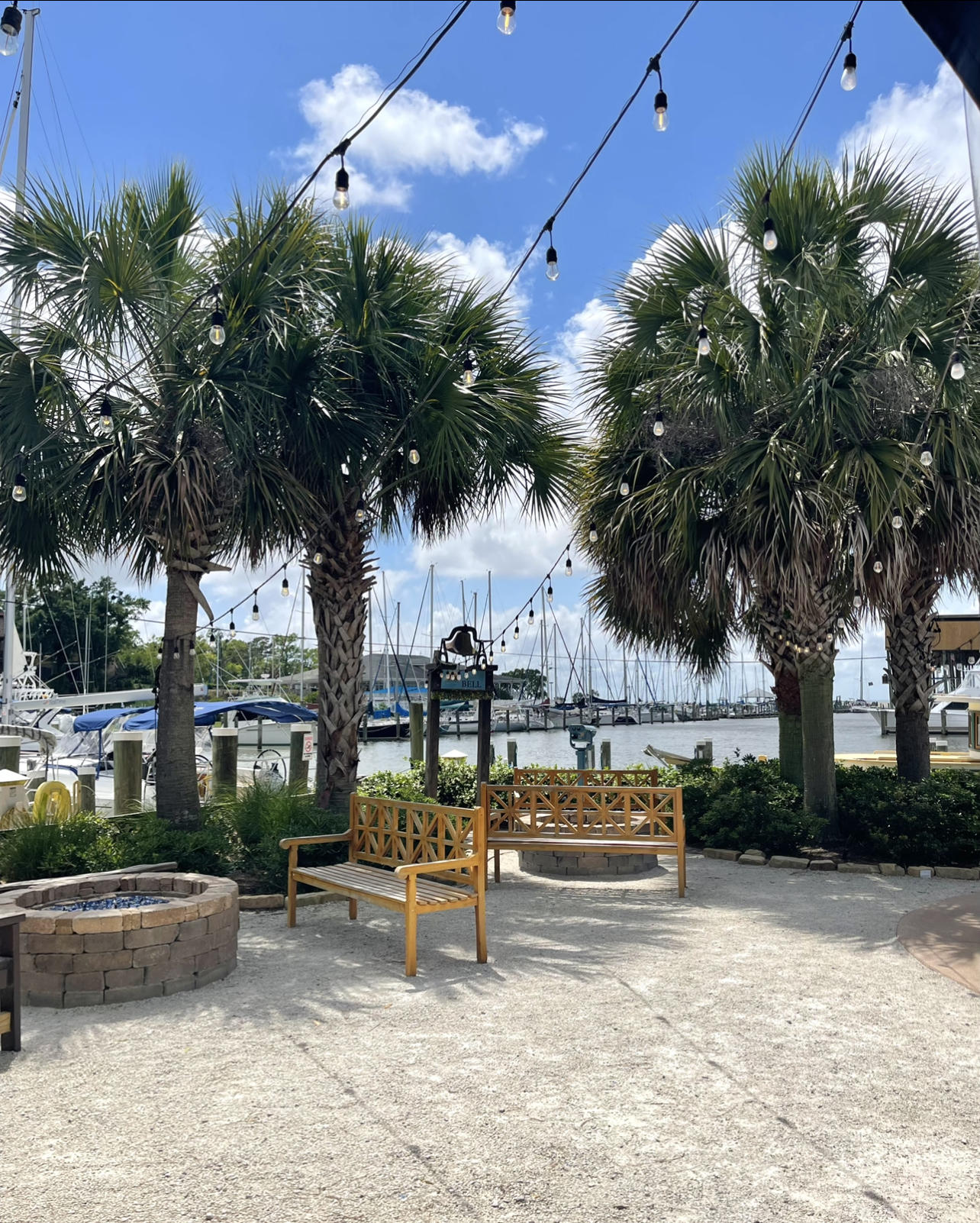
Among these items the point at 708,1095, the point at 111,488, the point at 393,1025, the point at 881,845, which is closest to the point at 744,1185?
the point at 708,1095

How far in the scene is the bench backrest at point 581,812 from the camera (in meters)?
9.16

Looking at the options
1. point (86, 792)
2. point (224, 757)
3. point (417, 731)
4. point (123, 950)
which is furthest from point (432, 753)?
point (417, 731)

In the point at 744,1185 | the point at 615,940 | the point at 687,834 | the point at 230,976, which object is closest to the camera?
the point at 744,1185

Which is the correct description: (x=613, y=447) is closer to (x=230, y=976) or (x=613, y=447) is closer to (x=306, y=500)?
(x=306, y=500)

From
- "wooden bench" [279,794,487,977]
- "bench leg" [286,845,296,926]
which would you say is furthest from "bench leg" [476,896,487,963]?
"bench leg" [286,845,296,926]

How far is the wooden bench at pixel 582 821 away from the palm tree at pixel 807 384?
8.25 ft

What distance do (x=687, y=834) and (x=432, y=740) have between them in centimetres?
335

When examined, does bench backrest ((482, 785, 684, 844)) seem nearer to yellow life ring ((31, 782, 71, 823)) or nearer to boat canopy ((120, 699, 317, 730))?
yellow life ring ((31, 782, 71, 823))

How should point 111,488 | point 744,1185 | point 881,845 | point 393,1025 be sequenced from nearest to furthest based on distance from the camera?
1. point 744,1185
2. point 393,1025
3. point 111,488
4. point 881,845

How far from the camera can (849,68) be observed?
15.4ft

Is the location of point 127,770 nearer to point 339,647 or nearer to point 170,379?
point 339,647

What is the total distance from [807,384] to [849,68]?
5.48m

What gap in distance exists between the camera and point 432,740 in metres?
10.9

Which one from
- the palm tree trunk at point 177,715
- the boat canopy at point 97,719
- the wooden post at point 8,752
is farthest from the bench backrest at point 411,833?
the boat canopy at point 97,719
